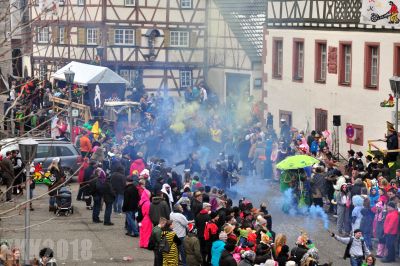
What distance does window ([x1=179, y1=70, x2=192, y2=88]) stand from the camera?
61719mm

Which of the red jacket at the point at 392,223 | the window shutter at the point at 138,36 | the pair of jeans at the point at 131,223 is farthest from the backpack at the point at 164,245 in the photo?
the window shutter at the point at 138,36

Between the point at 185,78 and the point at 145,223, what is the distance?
108ft

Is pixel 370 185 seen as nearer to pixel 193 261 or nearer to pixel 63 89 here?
pixel 193 261

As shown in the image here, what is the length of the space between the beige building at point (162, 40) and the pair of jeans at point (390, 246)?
3039 cm

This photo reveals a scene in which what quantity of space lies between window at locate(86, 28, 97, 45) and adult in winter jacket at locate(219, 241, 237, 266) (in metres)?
37.4

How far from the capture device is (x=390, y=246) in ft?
93.2

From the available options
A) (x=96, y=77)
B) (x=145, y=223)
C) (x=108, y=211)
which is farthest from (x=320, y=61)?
(x=145, y=223)

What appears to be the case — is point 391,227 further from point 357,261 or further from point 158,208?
point 158,208

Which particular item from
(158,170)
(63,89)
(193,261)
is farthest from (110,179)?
(63,89)

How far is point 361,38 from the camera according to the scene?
143 ft

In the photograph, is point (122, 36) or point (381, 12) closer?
point (381, 12)

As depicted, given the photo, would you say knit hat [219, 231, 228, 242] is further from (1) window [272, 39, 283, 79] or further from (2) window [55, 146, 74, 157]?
(1) window [272, 39, 283, 79]

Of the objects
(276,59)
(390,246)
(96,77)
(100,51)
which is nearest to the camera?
(390,246)

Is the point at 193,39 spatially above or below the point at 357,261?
above
